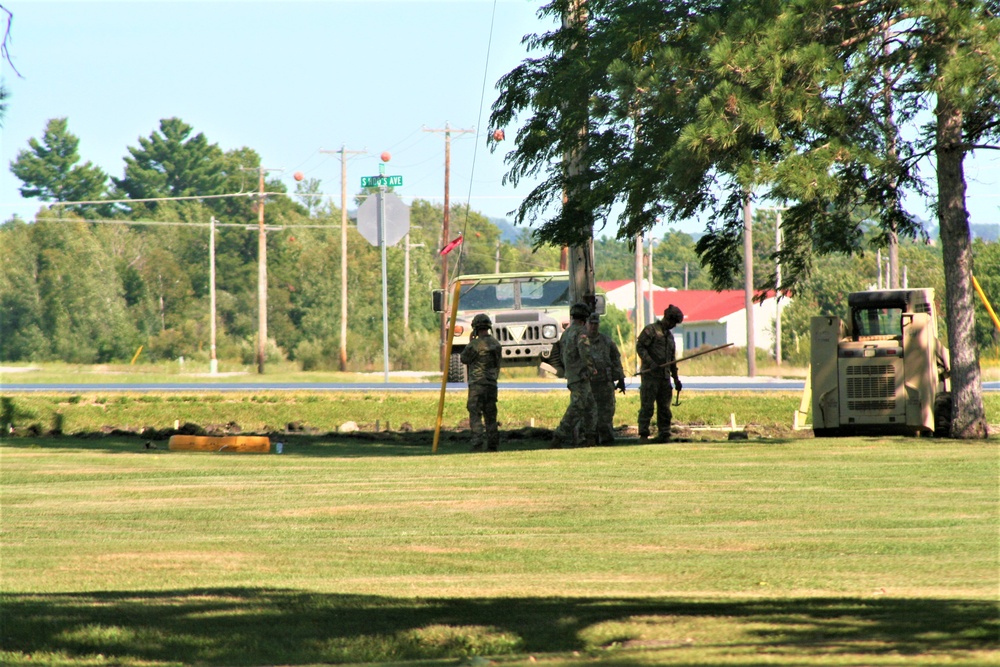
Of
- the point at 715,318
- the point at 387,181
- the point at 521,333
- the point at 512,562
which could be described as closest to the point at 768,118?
the point at 512,562

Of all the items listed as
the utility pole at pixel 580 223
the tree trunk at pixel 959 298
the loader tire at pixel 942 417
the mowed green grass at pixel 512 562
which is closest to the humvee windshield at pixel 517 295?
the utility pole at pixel 580 223

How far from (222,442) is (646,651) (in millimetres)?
14339

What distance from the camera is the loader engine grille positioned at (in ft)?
60.6

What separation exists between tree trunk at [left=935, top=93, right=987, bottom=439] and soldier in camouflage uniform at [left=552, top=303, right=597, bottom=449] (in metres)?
5.21

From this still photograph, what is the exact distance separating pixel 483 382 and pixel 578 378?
1.36 m

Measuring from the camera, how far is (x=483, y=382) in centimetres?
1841

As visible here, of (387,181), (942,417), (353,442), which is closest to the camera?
(942,417)

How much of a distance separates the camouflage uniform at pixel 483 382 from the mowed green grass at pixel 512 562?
2.59 metres

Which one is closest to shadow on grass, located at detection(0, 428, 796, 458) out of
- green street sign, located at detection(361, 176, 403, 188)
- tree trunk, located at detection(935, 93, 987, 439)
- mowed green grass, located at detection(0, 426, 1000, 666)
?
tree trunk, located at detection(935, 93, 987, 439)

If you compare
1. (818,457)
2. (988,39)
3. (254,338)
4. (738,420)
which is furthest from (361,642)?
(254,338)

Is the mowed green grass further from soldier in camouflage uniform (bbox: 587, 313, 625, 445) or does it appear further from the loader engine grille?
soldier in camouflage uniform (bbox: 587, 313, 625, 445)

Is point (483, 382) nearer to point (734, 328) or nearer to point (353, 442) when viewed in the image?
point (353, 442)

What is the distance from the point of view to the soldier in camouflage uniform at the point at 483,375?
1834 centimetres

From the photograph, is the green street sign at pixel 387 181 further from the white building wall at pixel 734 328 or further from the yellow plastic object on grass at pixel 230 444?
the white building wall at pixel 734 328
